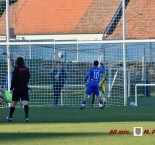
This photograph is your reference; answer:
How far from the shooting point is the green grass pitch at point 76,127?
53.9 feet

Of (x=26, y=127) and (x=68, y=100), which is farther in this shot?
(x=68, y=100)

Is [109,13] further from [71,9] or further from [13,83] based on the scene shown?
[13,83]

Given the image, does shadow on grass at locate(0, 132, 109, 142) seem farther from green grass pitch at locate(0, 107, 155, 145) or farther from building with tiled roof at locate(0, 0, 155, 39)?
building with tiled roof at locate(0, 0, 155, 39)

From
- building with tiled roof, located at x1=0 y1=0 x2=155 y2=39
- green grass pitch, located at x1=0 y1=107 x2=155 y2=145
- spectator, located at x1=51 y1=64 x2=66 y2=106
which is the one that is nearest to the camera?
green grass pitch, located at x1=0 y1=107 x2=155 y2=145

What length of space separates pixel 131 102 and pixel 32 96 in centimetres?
438

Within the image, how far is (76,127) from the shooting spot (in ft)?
65.8

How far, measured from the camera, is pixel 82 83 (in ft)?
116

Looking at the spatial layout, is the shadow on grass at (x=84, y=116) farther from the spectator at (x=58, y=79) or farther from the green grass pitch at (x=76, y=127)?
the spectator at (x=58, y=79)

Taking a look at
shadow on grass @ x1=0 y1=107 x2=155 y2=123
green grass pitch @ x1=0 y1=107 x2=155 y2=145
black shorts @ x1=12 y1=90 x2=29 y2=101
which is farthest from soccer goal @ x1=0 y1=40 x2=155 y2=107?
black shorts @ x1=12 y1=90 x2=29 y2=101

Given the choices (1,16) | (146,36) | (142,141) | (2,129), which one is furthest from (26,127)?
(146,36)

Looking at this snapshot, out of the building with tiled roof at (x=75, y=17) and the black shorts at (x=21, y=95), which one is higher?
the building with tiled roof at (x=75, y=17)

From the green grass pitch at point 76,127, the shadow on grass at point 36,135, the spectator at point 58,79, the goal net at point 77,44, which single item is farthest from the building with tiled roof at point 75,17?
the shadow on grass at point 36,135

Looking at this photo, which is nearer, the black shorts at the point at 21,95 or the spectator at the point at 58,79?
the black shorts at the point at 21,95

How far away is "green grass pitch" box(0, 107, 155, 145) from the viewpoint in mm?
16422
